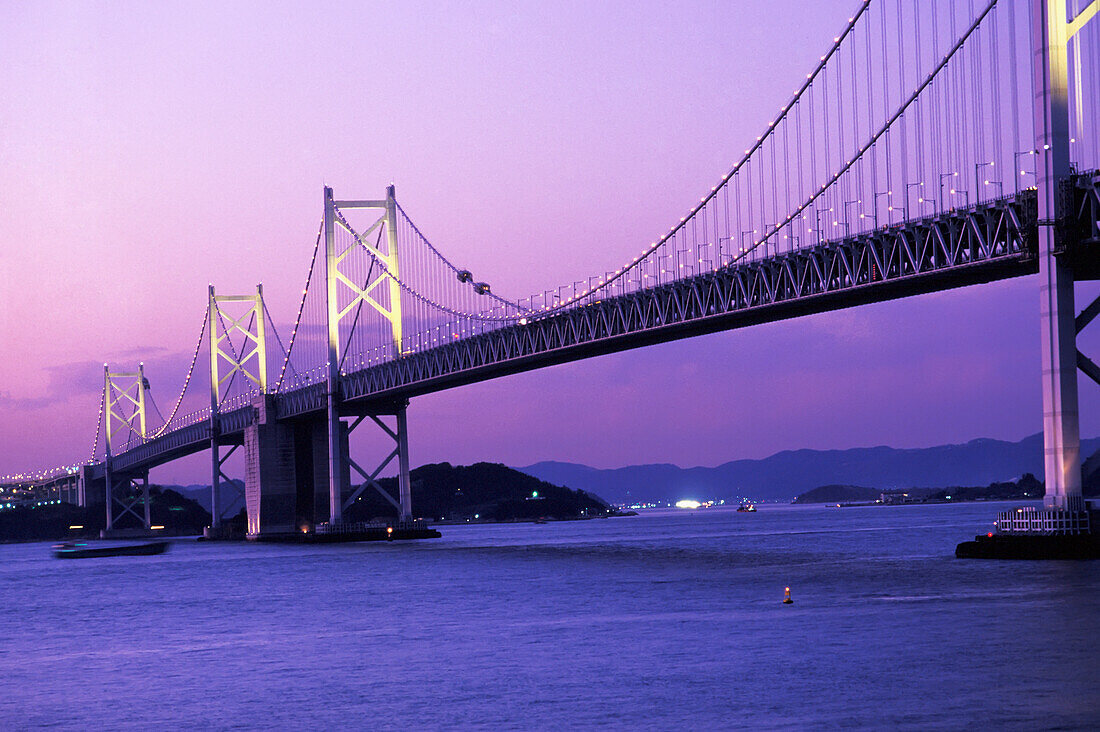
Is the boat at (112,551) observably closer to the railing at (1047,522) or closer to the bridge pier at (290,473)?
the bridge pier at (290,473)

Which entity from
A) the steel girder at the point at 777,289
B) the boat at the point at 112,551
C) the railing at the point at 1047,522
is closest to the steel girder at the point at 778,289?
the steel girder at the point at 777,289

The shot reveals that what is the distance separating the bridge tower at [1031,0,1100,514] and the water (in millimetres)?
1861

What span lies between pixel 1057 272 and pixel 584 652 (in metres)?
14.2

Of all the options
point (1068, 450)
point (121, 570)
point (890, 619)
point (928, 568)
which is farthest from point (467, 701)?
point (121, 570)

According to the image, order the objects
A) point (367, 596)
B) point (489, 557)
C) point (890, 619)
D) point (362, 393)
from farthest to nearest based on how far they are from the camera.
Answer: point (362, 393) < point (489, 557) < point (367, 596) < point (890, 619)

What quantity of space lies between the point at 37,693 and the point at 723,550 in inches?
1628

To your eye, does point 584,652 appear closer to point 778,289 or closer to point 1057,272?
point 1057,272

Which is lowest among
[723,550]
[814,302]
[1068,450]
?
[723,550]

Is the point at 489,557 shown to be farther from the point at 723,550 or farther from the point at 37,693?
the point at 37,693

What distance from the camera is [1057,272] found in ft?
101

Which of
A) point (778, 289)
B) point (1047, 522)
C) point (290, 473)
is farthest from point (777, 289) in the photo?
point (290, 473)

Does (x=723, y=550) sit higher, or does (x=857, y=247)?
(x=857, y=247)

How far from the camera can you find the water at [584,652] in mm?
16219

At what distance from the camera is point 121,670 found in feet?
72.7
